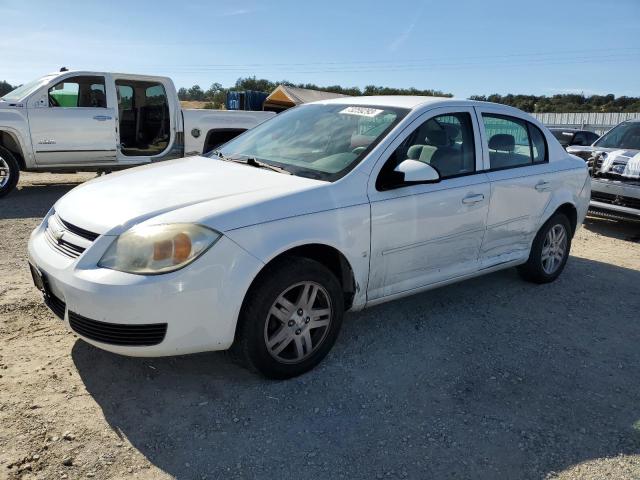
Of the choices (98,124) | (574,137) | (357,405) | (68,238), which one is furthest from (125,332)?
(574,137)

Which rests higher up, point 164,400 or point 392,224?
point 392,224

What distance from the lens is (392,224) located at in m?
3.52

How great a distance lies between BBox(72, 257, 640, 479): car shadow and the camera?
8.52ft

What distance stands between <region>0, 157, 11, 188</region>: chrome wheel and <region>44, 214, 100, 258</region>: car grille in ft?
20.0

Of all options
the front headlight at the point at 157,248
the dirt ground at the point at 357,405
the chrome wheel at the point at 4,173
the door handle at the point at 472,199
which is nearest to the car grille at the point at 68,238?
the front headlight at the point at 157,248

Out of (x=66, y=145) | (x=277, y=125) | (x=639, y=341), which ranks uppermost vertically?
(x=277, y=125)

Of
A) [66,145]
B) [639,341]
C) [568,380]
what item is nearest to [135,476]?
[568,380]

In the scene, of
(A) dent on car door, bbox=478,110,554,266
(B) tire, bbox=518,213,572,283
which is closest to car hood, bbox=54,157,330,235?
(A) dent on car door, bbox=478,110,554,266

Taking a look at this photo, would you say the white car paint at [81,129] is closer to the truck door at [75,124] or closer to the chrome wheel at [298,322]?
the truck door at [75,124]

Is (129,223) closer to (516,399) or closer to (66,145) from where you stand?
(516,399)

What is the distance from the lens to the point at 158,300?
265 centimetres

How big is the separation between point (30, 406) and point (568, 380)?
3.20 metres

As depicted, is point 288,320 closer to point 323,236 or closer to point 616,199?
point 323,236

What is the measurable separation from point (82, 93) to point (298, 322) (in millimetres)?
7634
